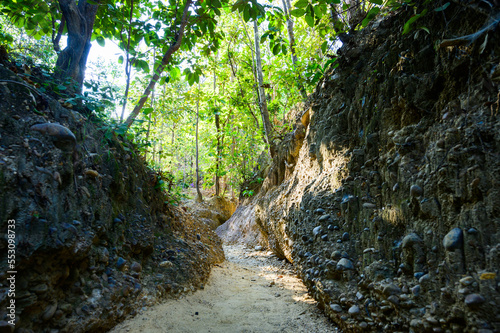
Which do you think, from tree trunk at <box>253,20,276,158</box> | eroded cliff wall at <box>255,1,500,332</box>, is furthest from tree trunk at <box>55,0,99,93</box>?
tree trunk at <box>253,20,276,158</box>

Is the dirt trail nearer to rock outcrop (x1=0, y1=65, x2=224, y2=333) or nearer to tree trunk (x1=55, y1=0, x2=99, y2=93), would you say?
rock outcrop (x1=0, y1=65, x2=224, y2=333)

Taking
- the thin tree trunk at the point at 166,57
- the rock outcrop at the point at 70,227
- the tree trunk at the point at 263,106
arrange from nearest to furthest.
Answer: the rock outcrop at the point at 70,227 < the thin tree trunk at the point at 166,57 < the tree trunk at the point at 263,106

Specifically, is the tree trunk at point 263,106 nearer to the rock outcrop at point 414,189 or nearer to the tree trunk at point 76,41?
the rock outcrop at point 414,189

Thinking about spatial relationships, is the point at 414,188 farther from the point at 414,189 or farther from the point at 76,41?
the point at 76,41

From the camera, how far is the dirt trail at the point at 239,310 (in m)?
2.25

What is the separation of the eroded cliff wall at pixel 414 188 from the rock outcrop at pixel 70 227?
1808mm

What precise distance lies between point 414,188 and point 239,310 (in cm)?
203

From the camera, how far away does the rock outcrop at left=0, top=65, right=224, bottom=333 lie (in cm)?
162

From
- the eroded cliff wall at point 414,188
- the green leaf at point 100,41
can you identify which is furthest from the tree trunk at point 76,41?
the eroded cliff wall at point 414,188

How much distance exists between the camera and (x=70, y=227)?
189cm

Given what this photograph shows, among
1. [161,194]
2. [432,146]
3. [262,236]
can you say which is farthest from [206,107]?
[432,146]

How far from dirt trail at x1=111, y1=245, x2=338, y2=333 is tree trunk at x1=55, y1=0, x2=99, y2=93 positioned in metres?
2.50

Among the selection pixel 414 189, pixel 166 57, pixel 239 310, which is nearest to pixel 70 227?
pixel 239 310

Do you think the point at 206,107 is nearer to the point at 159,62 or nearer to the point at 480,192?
the point at 159,62
